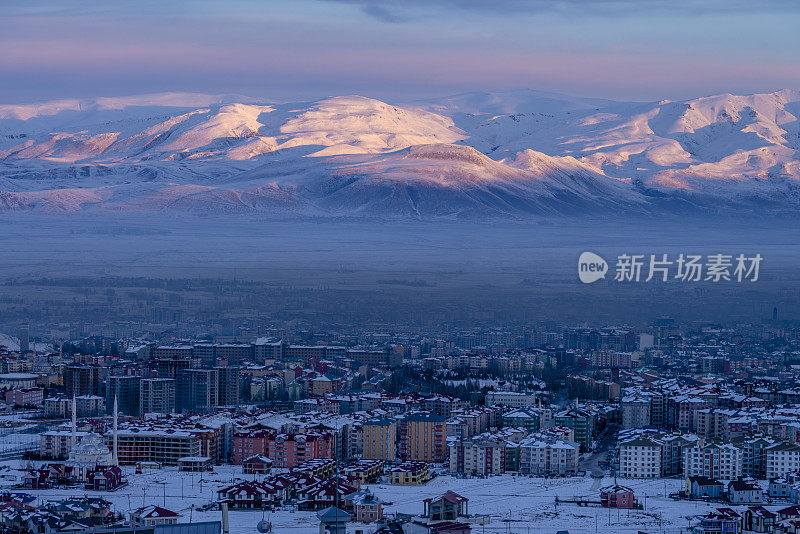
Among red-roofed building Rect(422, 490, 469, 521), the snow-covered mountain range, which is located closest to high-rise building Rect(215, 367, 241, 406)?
red-roofed building Rect(422, 490, 469, 521)

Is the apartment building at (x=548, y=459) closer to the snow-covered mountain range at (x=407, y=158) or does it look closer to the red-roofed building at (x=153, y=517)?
the red-roofed building at (x=153, y=517)

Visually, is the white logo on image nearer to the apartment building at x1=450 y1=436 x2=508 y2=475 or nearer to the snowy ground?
the apartment building at x1=450 y1=436 x2=508 y2=475

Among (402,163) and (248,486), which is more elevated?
(402,163)

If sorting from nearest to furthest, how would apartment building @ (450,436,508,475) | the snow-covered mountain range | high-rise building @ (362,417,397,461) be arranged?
apartment building @ (450,436,508,475) < high-rise building @ (362,417,397,461) < the snow-covered mountain range

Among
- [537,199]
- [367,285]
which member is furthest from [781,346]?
[537,199]

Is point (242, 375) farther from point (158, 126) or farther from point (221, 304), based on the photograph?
point (158, 126)

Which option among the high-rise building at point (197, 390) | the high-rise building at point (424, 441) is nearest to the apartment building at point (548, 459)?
the high-rise building at point (424, 441)

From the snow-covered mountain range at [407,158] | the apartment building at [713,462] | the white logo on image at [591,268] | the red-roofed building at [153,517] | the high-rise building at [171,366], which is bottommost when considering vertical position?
the red-roofed building at [153,517]
